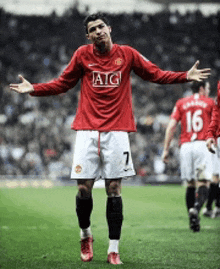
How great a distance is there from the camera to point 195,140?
6.46 m

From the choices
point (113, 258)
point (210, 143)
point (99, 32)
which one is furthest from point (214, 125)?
point (113, 258)

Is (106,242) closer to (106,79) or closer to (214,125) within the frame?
(214,125)

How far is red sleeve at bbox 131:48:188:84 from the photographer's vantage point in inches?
157

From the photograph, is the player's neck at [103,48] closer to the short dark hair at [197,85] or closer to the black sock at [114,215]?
the black sock at [114,215]

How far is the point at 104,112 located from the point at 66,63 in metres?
24.8

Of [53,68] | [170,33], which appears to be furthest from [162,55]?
[53,68]

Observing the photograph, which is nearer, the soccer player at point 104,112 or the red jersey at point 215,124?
the soccer player at point 104,112

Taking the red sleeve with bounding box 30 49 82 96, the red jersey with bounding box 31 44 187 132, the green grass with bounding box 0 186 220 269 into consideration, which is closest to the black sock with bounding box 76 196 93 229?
the green grass with bounding box 0 186 220 269

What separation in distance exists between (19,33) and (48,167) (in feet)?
32.8

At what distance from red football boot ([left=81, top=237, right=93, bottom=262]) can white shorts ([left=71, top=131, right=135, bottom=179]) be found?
59cm

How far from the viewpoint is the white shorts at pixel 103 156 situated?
3.96m

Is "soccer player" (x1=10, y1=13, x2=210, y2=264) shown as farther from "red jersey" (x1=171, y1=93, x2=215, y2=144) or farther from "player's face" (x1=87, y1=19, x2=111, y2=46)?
"red jersey" (x1=171, y1=93, x2=215, y2=144)

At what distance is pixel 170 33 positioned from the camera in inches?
1159

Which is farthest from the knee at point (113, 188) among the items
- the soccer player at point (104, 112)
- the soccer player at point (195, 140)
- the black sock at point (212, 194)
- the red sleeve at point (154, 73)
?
the black sock at point (212, 194)
